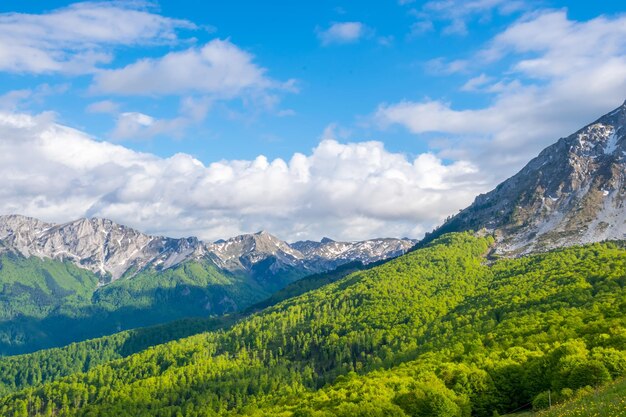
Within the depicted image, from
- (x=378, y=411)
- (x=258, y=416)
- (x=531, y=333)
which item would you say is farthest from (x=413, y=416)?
(x=531, y=333)

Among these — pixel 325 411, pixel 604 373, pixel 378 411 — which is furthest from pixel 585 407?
pixel 325 411

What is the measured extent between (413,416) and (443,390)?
8930 millimetres

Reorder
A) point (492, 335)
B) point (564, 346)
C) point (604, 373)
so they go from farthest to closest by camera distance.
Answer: point (492, 335)
point (564, 346)
point (604, 373)

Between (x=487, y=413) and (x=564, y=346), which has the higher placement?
(x=564, y=346)

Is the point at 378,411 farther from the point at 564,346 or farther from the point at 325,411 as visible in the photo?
the point at 564,346

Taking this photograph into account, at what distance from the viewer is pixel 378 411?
11212cm

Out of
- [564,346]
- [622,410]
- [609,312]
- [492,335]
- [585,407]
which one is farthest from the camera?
[492,335]

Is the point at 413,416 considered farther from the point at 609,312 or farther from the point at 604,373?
the point at 609,312

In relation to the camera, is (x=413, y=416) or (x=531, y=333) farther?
(x=531, y=333)

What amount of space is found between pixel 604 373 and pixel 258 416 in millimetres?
88213

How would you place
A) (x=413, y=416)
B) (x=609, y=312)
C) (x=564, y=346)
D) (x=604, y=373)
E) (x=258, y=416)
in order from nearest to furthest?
(x=604, y=373) → (x=413, y=416) → (x=564, y=346) → (x=258, y=416) → (x=609, y=312)

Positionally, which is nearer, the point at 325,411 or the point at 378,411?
the point at 378,411

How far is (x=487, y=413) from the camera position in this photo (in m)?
115

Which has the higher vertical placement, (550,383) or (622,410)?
(622,410)
